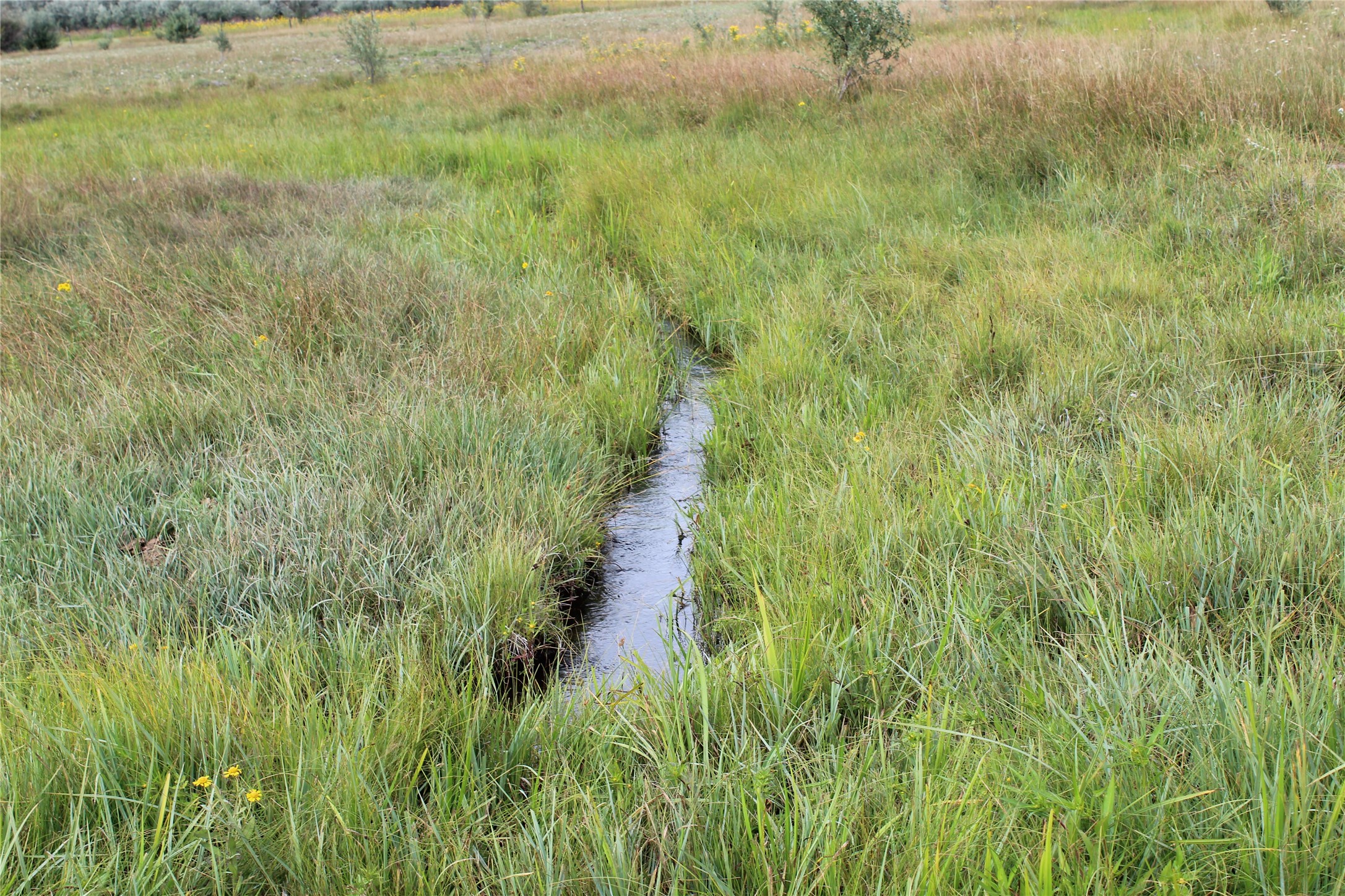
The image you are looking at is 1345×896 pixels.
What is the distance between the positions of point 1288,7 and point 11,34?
149 ft

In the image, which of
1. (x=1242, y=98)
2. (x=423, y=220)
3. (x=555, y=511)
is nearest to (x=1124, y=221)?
(x=1242, y=98)

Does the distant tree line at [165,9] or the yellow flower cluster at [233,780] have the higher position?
the distant tree line at [165,9]

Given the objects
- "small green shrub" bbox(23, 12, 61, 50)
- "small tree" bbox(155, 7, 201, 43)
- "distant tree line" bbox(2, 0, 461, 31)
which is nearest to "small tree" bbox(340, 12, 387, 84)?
"small tree" bbox(155, 7, 201, 43)

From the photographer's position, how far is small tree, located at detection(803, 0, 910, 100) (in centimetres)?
754

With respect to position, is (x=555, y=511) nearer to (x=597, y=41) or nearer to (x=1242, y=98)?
(x=1242, y=98)

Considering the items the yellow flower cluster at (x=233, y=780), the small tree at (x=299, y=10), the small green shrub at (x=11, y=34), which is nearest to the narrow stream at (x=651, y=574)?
the yellow flower cluster at (x=233, y=780)

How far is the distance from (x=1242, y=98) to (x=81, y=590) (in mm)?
6349

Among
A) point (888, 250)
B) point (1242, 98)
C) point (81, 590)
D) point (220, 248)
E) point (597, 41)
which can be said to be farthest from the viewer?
point (597, 41)

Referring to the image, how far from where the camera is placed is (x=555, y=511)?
8.84ft

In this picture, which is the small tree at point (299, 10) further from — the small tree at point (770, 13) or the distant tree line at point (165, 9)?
the small tree at point (770, 13)

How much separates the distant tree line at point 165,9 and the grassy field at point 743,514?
144ft

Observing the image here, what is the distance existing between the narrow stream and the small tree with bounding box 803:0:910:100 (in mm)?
5285

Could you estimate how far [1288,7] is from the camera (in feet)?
33.6

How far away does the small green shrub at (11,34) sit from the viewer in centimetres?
3441
